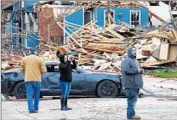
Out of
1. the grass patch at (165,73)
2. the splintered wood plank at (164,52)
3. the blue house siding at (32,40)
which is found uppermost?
the blue house siding at (32,40)

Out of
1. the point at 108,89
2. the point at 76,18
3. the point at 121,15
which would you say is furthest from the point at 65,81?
the point at 121,15

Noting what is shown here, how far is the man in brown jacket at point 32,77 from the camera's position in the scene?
1386cm

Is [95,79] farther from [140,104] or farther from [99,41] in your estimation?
[99,41]

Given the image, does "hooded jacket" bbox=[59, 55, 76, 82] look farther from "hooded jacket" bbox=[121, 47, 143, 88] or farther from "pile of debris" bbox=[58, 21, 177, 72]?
"pile of debris" bbox=[58, 21, 177, 72]

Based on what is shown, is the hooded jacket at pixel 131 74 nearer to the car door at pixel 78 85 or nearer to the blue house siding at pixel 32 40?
the car door at pixel 78 85

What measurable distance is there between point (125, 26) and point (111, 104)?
931 inches

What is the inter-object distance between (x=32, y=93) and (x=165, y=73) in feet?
58.0

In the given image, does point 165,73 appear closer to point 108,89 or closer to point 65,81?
point 108,89

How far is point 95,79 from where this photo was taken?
1833cm

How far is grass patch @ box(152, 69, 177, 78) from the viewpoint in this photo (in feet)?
95.2

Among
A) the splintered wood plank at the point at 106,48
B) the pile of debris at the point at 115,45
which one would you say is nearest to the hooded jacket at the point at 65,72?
the pile of debris at the point at 115,45

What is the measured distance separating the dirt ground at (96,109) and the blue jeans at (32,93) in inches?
8.3

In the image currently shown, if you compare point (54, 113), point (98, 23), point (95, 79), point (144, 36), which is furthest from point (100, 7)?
point (54, 113)

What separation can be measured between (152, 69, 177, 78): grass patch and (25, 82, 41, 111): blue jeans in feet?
50.4
